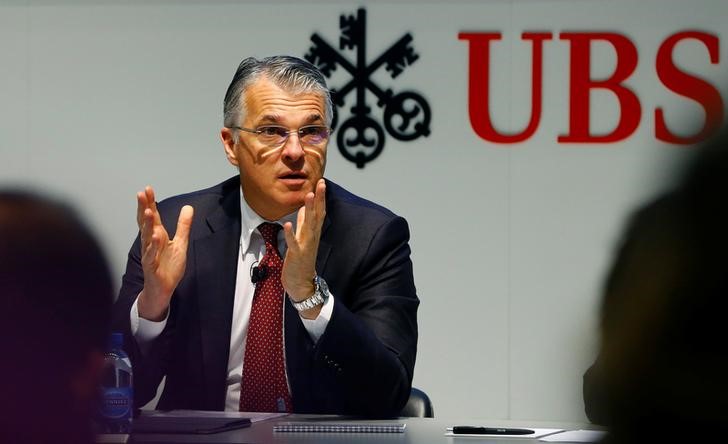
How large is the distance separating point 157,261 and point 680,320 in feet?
7.37

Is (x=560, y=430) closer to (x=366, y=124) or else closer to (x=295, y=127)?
(x=295, y=127)

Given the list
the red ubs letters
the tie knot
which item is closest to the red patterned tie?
the tie knot

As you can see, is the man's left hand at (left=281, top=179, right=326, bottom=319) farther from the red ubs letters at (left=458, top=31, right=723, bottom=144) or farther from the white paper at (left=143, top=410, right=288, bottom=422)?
the red ubs letters at (left=458, top=31, right=723, bottom=144)

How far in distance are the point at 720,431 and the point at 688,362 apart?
33mm

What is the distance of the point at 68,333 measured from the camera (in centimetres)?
53

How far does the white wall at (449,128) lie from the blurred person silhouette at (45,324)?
200 inches

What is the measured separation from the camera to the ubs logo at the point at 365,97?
5613 mm

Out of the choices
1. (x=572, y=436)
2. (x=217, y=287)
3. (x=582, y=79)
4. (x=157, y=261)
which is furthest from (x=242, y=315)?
(x=582, y=79)

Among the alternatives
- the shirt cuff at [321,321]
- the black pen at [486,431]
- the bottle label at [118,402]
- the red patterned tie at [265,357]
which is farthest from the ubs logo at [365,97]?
the bottle label at [118,402]

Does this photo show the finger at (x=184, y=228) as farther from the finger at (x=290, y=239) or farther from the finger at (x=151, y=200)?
the finger at (x=290, y=239)

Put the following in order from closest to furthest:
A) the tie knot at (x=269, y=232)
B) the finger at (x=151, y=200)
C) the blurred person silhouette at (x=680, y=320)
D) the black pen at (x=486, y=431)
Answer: the blurred person silhouette at (x=680, y=320) → the black pen at (x=486, y=431) → the finger at (x=151, y=200) → the tie knot at (x=269, y=232)

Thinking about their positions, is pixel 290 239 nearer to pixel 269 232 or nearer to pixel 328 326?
pixel 328 326

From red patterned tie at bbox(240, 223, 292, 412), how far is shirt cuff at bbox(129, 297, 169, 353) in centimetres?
23

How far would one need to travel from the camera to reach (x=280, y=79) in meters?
3.00
